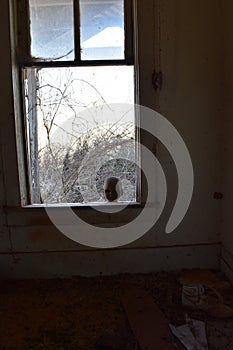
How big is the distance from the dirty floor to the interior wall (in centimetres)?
18

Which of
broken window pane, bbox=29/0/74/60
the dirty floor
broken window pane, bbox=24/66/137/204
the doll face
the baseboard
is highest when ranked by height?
broken window pane, bbox=29/0/74/60

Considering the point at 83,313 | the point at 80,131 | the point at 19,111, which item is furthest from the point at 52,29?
the point at 83,313

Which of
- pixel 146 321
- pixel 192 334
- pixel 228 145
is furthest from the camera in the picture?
pixel 228 145

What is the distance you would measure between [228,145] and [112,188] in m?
0.75

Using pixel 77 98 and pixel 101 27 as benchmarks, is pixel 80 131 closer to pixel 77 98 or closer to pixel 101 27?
pixel 77 98

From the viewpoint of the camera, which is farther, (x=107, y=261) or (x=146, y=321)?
(x=107, y=261)

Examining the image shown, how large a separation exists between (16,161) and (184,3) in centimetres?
136

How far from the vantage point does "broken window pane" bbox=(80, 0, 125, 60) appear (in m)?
2.13

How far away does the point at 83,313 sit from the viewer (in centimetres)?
188

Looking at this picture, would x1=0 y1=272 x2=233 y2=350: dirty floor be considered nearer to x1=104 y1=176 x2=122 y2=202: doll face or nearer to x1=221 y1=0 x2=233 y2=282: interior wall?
x1=221 y1=0 x2=233 y2=282: interior wall

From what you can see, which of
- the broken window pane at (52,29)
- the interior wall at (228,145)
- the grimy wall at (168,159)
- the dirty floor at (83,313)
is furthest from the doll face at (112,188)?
the broken window pane at (52,29)

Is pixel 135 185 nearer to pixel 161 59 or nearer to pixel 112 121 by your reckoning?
pixel 112 121

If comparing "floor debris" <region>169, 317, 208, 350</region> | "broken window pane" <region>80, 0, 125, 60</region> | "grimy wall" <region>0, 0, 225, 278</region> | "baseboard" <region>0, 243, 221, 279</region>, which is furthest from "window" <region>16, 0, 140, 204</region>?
"floor debris" <region>169, 317, 208, 350</region>

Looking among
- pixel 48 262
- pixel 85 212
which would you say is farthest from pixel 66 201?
pixel 48 262
